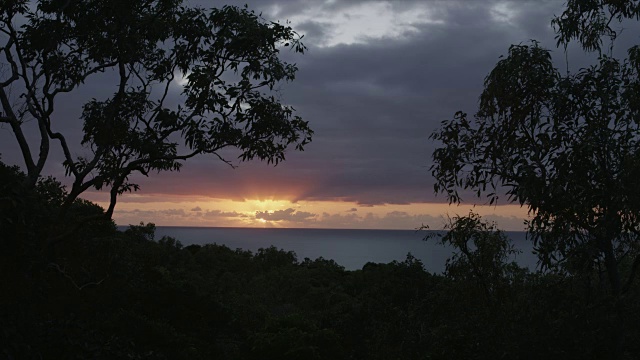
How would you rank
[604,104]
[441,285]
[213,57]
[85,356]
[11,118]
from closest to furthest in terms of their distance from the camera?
[85,356]
[604,104]
[11,118]
[213,57]
[441,285]

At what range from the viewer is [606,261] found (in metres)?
12.9

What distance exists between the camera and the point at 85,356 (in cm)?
1077

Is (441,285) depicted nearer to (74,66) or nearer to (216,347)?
(216,347)

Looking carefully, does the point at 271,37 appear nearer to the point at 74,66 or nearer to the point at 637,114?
the point at 74,66

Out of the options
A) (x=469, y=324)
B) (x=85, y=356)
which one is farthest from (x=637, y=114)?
(x=85, y=356)

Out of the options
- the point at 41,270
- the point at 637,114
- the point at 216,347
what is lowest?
the point at 216,347

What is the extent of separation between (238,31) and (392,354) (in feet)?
32.1

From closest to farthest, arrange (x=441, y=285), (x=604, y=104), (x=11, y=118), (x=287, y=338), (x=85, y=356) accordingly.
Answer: (x=85, y=356)
(x=604, y=104)
(x=11, y=118)
(x=287, y=338)
(x=441, y=285)

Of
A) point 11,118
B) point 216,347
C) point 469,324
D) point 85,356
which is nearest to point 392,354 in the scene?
point 469,324

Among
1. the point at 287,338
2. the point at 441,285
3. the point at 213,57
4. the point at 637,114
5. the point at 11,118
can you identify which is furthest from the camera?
the point at 441,285

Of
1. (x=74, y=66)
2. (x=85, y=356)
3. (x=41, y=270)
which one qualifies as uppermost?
(x=74, y=66)

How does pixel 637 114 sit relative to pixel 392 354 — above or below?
above

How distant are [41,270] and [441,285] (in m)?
17.2

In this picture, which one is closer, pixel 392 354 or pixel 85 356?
pixel 85 356
